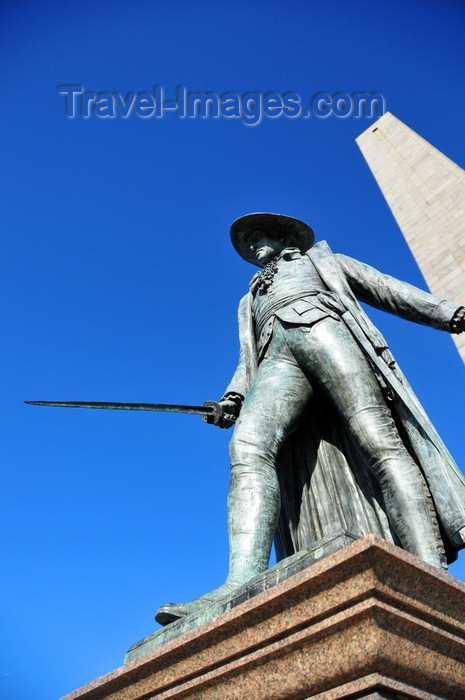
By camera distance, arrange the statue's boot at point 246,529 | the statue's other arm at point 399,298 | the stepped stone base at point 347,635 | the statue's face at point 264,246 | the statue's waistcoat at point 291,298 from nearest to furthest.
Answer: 1. the stepped stone base at point 347,635
2. the statue's boot at point 246,529
3. the statue's other arm at point 399,298
4. the statue's waistcoat at point 291,298
5. the statue's face at point 264,246

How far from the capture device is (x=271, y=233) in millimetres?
5590

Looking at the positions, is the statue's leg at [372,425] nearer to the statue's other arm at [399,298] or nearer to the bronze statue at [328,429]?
the bronze statue at [328,429]

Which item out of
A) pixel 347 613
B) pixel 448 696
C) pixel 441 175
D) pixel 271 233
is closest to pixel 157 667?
pixel 347 613

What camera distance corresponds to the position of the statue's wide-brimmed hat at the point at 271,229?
18.1 ft

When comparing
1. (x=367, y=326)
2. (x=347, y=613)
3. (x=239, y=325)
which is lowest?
(x=347, y=613)

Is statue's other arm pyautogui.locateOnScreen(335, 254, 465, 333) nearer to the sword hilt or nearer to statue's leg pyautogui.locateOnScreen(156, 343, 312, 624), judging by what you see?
statue's leg pyautogui.locateOnScreen(156, 343, 312, 624)

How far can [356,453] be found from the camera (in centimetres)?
437

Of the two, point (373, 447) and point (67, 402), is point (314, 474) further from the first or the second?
point (67, 402)

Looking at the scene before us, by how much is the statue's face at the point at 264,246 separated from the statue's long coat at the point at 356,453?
53cm

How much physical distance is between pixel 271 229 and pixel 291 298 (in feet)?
3.35

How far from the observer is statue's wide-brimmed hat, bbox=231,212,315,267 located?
→ 5.50 meters

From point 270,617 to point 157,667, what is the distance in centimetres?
72

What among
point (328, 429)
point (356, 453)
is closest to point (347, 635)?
point (356, 453)

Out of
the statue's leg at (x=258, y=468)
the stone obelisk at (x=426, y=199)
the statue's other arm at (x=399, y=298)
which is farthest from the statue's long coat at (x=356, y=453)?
the stone obelisk at (x=426, y=199)
